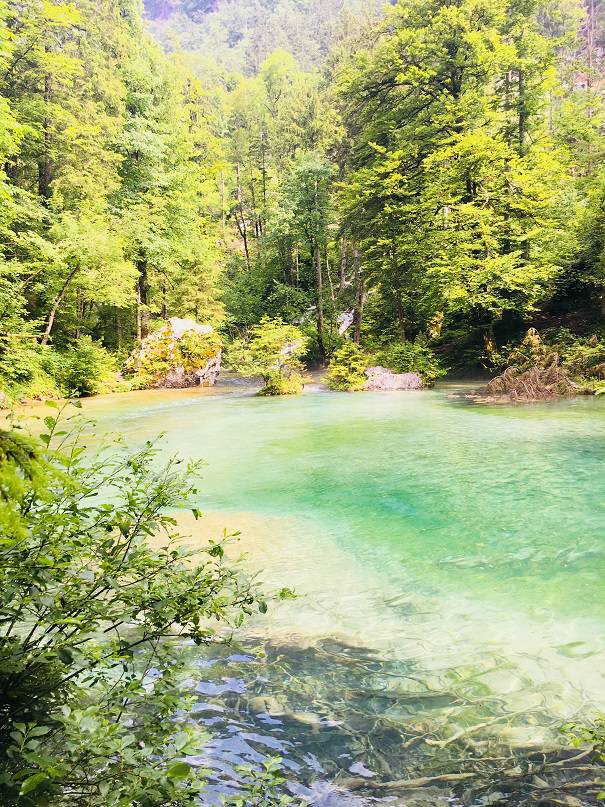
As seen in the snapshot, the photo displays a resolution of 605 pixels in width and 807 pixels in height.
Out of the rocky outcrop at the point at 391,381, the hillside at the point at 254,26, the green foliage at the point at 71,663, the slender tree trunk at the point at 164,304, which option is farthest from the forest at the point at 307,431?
the hillside at the point at 254,26

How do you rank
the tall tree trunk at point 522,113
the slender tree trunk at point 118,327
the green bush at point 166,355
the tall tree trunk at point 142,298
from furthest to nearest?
the slender tree trunk at point 118,327 → the tall tree trunk at point 142,298 → the green bush at point 166,355 → the tall tree trunk at point 522,113

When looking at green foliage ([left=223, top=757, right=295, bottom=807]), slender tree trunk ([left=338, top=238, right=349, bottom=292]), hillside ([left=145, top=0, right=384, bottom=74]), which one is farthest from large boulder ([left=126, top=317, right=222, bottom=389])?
hillside ([left=145, top=0, right=384, bottom=74])

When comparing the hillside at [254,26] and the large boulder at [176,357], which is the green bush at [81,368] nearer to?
the large boulder at [176,357]

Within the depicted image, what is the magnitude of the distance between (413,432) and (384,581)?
6.74 metres

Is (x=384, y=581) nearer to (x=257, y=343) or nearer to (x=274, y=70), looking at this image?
(x=257, y=343)

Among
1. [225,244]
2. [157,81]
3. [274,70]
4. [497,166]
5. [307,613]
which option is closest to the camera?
[307,613]

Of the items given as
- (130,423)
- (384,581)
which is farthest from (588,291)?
(384,581)

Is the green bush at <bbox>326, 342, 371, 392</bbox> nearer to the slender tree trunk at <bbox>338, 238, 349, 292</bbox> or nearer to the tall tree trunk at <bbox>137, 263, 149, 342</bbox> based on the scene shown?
the tall tree trunk at <bbox>137, 263, 149, 342</bbox>

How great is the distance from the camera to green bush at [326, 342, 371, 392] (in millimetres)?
20250

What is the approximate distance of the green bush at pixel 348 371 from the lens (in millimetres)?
20250

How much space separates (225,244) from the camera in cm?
4006

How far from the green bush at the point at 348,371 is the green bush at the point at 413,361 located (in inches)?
41.4

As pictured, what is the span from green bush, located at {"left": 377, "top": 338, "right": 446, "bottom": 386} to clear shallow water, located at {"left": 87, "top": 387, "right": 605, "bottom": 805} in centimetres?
1026

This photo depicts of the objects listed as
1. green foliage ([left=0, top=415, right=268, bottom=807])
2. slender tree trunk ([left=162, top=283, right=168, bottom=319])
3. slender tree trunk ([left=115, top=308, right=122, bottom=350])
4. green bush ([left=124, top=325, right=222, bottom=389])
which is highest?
slender tree trunk ([left=162, top=283, right=168, bottom=319])
